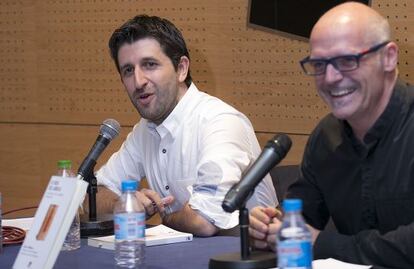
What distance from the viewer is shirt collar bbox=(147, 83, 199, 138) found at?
10.4ft

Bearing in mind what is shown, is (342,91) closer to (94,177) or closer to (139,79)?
(94,177)

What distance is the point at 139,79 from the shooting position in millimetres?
3131

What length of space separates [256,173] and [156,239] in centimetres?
77

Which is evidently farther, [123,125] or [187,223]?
[123,125]

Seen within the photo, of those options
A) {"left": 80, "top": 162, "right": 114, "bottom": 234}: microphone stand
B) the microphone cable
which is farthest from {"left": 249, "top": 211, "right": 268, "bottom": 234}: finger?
the microphone cable

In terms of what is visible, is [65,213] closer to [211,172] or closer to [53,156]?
[211,172]

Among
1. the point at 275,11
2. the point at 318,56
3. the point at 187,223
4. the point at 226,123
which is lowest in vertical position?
the point at 187,223

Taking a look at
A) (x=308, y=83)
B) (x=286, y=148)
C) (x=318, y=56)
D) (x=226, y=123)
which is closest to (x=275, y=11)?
(x=308, y=83)

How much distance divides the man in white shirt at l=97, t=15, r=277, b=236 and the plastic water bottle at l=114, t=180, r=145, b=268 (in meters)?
A: 0.72

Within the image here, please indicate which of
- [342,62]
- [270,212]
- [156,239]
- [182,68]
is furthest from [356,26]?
Answer: [182,68]

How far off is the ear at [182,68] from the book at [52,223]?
4.37ft

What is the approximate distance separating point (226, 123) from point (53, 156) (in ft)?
5.94

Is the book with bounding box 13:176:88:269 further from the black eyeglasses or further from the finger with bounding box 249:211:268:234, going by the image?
the black eyeglasses

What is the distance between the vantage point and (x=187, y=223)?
2660mm
